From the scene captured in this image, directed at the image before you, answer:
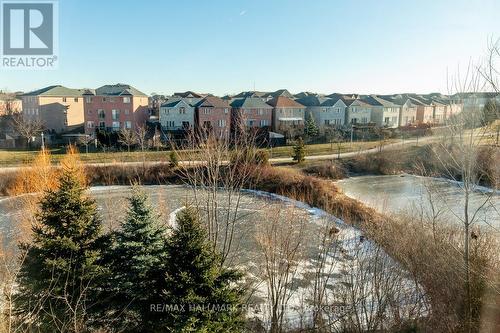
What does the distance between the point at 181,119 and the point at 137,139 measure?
7459 millimetres

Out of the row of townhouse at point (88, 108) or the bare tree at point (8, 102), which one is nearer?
the row of townhouse at point (88, 108)

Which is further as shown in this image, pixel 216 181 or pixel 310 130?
pixel 310 130

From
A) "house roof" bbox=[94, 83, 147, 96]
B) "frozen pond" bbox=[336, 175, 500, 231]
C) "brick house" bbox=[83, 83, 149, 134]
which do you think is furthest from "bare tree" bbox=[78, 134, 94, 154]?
"frozen pond" bbox=[336, 175, 500, 231]

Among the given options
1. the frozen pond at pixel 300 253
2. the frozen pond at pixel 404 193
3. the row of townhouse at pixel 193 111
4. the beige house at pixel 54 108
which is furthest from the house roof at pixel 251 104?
the beige house at pixel 54 108

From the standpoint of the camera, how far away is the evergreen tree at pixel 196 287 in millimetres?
6262

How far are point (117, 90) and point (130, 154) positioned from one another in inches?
511

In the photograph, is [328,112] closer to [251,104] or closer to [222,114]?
[251,104]

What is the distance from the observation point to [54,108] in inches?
1732

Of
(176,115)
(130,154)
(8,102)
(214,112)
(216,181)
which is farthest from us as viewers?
(8,102)

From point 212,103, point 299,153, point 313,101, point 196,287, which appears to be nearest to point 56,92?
point 212,103

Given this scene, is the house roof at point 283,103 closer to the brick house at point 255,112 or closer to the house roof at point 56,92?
the brick house at point 255,112

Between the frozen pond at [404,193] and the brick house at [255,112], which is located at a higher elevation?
the brick house at [255,112]

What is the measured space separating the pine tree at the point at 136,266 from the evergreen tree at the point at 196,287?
0.84m

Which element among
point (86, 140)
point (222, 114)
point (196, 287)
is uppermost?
point (222, 114)
